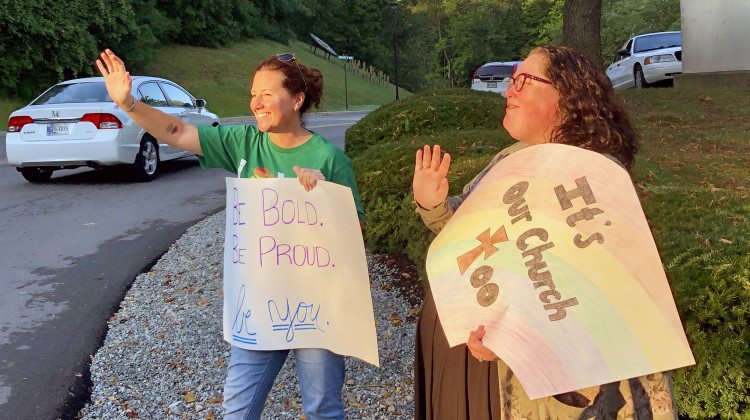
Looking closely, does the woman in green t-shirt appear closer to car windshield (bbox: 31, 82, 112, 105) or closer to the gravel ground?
the gravel ground

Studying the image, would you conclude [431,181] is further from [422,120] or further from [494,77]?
[494,77]

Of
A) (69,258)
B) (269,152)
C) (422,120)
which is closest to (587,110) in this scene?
(269,152)

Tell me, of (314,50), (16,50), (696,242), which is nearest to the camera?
(696,242)

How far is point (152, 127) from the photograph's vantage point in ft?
8.60

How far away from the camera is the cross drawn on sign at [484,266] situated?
180cm

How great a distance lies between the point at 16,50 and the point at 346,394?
2767 centimetres

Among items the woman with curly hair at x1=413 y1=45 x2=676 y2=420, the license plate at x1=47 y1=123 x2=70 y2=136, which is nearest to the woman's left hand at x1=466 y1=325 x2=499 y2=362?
the woman with curly hair at x1=413 y1=45 x2=676 y2=420

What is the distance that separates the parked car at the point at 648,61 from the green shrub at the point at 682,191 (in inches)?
185

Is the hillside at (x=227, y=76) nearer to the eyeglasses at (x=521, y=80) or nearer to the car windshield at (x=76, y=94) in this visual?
the car windshield at (x=76, y=94)

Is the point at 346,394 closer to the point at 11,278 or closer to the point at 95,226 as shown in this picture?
the point at 11,278

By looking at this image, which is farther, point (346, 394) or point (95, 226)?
point (95, 226)

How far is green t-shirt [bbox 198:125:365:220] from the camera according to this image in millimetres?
2607

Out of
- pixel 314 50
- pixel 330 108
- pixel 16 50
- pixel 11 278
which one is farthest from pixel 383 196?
pixel 314 50

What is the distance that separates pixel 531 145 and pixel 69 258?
18.3ft
